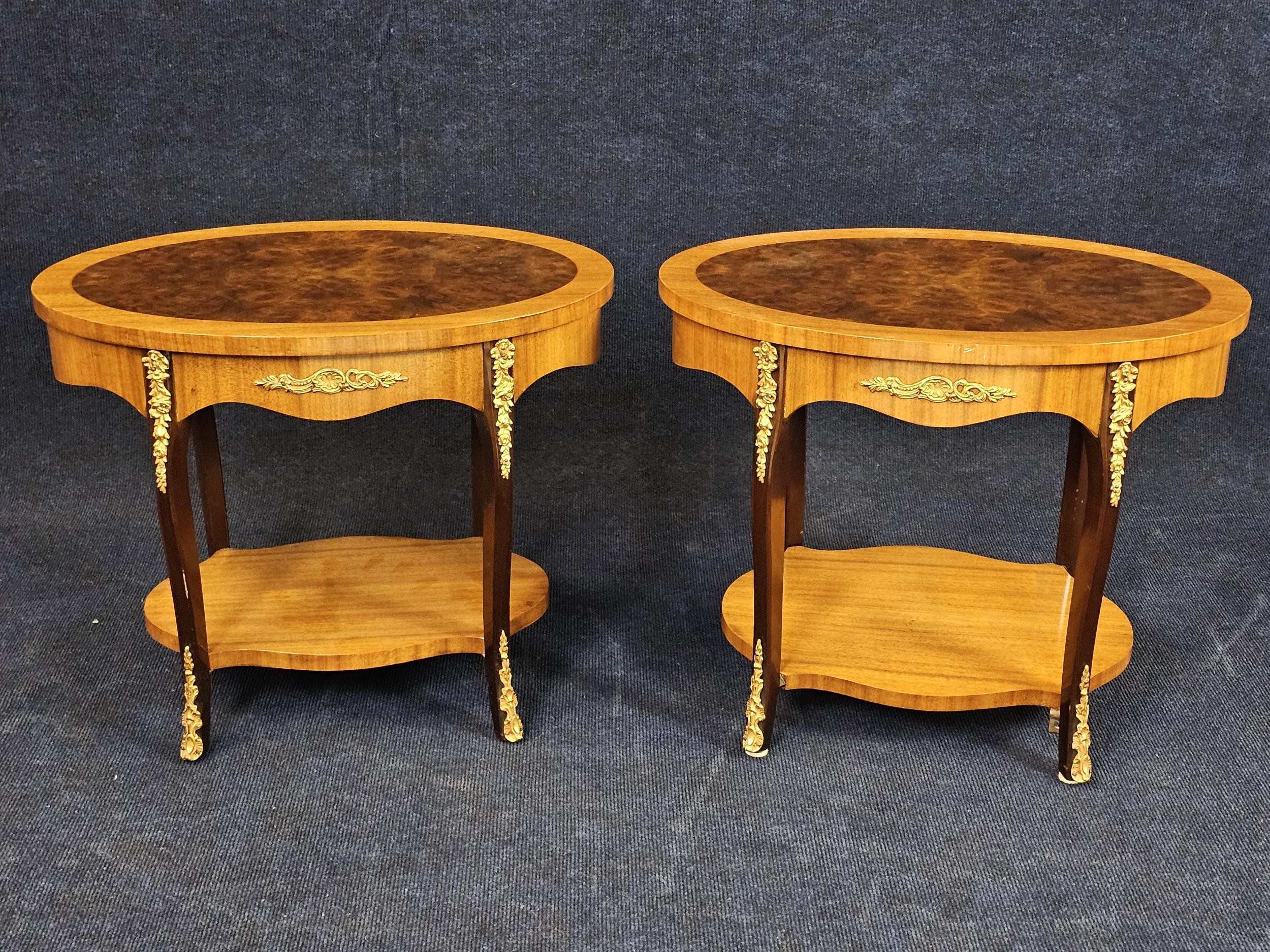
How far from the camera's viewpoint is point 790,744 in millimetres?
2855

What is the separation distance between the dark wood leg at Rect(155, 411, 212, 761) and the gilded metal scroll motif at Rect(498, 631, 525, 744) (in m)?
0.56

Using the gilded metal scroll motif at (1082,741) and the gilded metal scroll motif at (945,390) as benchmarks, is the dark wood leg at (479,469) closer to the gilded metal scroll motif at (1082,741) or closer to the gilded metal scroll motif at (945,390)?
the gilded metal scroll motif at (945,390)

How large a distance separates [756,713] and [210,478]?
1395 millimetres

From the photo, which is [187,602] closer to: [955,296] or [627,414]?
[955,296]

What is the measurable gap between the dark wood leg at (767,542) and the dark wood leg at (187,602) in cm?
102

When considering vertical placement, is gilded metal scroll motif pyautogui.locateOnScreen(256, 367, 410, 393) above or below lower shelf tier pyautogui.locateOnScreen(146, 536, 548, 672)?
above

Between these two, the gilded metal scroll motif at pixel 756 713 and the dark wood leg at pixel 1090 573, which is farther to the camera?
the gilded metal scroll motif at pixel 756 713

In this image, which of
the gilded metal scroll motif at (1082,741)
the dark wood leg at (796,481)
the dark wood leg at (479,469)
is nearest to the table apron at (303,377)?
the dark wood leg at (479,469)

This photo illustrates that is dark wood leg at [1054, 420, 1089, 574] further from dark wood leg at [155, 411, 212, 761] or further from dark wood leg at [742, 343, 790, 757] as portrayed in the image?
dark wood leg at [155, 411, 212, 761]

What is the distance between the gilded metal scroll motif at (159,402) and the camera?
8.01 ft

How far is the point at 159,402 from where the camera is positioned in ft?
8.11

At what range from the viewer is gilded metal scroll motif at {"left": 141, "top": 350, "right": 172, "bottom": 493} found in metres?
2.44

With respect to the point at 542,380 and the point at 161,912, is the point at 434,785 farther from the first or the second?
the point at 542,380

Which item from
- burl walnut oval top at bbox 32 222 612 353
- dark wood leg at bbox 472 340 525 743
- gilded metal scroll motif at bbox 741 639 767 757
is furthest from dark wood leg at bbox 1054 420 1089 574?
dark wood leg at bbox 472 340 525 743
